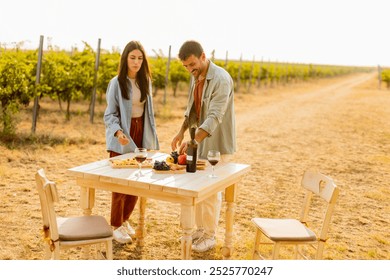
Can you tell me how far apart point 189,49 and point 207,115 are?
0.52 metres

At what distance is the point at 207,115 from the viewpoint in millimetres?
3289

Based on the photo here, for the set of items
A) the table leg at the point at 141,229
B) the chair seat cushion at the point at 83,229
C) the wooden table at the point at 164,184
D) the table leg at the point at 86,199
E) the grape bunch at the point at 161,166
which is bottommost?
the table leg at the point at 141,229

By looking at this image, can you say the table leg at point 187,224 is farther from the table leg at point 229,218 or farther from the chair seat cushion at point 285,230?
the table leg at point 229,218

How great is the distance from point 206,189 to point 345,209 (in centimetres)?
292

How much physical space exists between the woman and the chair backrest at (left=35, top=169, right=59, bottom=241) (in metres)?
1.00

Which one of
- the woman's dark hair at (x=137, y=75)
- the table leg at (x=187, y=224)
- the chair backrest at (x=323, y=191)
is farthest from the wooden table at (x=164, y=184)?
the woman's dark hair at (x=137, y=75)

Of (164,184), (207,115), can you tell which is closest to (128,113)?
(207,115)

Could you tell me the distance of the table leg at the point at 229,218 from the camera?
330 centimetres

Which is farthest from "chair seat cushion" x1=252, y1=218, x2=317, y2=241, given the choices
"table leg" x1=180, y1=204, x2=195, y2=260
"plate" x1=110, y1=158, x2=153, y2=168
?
"plate" x1=110, y1=158, x2=153, y2=168

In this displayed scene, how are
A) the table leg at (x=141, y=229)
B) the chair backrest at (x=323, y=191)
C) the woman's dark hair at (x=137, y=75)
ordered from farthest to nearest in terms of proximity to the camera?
1. the table leg at (x=141, y=229)
2. the woman's dark hair at (x=137, y=75)
3. the chair backrest at (x=323, y=191)

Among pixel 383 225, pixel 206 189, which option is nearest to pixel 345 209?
pixel 383 225
